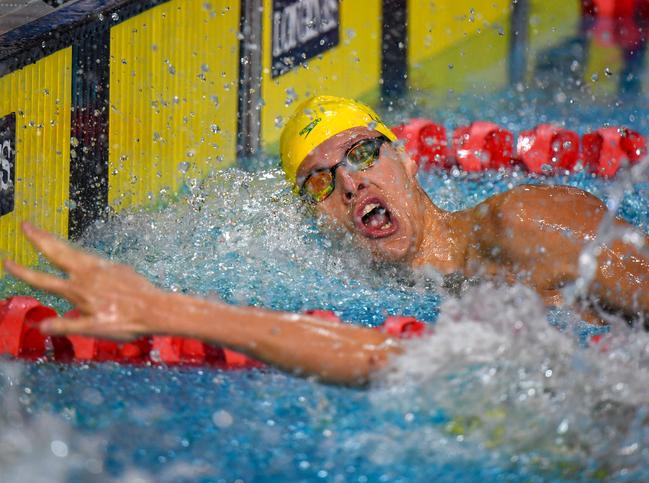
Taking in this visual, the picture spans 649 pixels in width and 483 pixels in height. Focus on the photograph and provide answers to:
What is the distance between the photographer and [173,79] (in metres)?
4.11

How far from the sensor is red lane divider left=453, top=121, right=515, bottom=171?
4.25 m

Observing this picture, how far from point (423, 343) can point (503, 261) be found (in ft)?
3.01

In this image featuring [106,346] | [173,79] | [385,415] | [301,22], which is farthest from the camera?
[301,22]

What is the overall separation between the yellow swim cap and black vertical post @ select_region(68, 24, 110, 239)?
1174 mm

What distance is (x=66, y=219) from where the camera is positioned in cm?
385

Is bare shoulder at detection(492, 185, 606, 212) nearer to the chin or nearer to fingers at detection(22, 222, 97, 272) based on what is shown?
the chin

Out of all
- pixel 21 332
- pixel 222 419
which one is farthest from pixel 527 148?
pixel 222 419

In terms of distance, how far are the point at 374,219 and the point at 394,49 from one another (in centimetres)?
236

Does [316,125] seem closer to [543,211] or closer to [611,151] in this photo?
[543,211]

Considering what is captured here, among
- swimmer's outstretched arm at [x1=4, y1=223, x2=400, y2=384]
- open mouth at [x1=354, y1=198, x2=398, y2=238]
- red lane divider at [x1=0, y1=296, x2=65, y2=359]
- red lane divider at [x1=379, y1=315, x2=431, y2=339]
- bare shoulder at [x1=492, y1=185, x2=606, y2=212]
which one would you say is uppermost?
swimmer's outstretched arm at [x1=4, y1=223, x2=400, y2=384]

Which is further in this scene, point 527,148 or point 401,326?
point 527,148

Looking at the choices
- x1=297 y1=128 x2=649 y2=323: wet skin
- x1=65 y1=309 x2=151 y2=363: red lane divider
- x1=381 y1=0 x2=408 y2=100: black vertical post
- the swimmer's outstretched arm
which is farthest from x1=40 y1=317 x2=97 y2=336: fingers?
x1=381 y1=0 x2=408 y2=100: black vertical post

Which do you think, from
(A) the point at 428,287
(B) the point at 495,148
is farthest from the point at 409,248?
(B) the point at 495,148

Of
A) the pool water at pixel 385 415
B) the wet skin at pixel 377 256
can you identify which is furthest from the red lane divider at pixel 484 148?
the pool water at pixel 385 415
